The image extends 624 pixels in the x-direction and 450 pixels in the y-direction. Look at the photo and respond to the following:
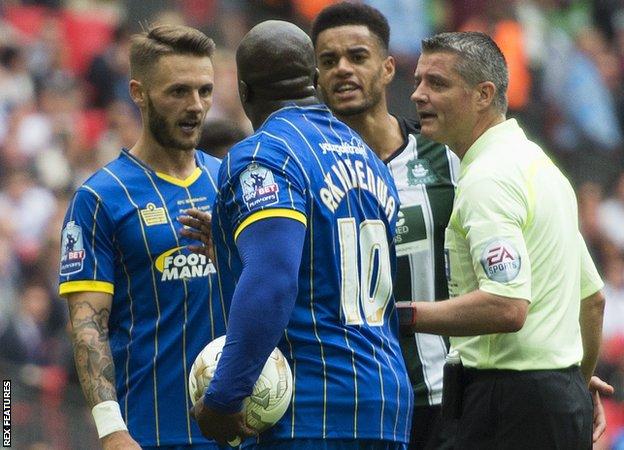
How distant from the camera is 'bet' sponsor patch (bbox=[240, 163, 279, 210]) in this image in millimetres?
4691

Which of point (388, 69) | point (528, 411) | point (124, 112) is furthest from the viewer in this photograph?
point (124, 112)

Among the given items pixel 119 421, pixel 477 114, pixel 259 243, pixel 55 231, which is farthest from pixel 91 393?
pixel 55 231

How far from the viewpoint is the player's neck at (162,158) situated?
19.5 ft

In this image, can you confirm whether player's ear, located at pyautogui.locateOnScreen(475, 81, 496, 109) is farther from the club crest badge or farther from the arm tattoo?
the arm tattoo

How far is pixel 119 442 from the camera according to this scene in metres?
5.40

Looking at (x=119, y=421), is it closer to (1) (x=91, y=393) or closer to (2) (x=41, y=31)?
(1) (x=91, y=393)

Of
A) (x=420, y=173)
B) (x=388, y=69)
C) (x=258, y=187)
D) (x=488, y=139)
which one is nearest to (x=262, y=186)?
(x=258, y=187)

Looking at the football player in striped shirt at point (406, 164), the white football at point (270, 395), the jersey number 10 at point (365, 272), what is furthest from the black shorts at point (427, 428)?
the white football at point (270, 395)

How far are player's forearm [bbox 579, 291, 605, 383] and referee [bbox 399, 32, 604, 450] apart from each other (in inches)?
6.8

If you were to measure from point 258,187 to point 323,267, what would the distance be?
1.11ft

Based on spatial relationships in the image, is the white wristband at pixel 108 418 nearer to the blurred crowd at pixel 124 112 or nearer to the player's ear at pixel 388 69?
the player's ear at pixel 388 69

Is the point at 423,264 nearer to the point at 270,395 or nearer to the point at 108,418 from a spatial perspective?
the point at 108,418

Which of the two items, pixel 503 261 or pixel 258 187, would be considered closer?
pixel 258 187

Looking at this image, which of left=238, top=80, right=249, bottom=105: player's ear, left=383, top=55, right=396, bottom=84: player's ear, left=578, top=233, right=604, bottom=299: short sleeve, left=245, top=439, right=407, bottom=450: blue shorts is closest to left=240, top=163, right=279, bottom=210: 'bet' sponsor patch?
left=238, top=80, right=249, bottom=105: player's ear
